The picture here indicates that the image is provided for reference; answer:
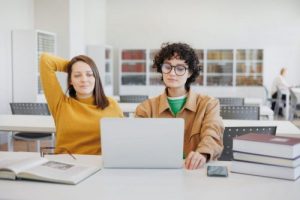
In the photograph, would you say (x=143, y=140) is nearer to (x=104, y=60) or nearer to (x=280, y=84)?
(x=104, y=60)

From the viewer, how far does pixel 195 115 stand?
2029 mm

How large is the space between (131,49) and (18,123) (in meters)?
6.78

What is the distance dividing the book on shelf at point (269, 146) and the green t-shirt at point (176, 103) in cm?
54

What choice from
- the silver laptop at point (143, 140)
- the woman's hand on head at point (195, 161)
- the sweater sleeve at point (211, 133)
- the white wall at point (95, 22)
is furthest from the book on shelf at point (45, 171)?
the white wall at point (95, 22)

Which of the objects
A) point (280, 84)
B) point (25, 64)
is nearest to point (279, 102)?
point (280, 84)

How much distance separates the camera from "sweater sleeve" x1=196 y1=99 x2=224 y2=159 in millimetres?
1796

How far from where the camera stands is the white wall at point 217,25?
31.1 ft

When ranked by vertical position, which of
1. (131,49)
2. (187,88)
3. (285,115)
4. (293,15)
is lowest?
(285,115)

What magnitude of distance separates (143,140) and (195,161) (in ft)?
0.89

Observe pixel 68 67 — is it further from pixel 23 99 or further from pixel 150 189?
pixel 23 99

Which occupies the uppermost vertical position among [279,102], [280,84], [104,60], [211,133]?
[104,60]

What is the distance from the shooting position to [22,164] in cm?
158

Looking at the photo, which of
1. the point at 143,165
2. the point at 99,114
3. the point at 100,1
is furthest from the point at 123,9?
the point at 143,165

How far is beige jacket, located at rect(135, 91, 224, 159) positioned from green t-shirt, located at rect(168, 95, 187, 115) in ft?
0.08
